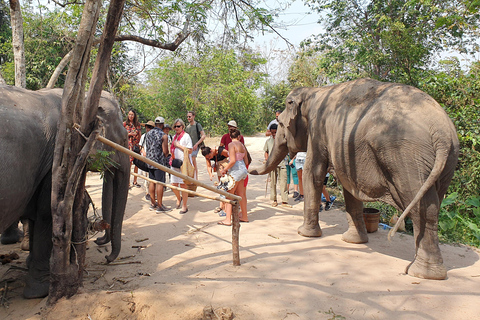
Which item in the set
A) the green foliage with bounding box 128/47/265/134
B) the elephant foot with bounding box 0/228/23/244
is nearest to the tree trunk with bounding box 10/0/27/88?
the elephant foot with bounding box 0/228/23/244

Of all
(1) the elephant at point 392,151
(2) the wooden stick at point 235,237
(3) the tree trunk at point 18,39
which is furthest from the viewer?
(3) the tree trunk at point 18,39

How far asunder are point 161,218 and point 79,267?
3.35 m

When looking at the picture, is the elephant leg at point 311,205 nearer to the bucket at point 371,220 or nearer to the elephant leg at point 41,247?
the bucket at point 371,220

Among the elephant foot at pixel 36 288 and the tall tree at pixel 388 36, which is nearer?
Answer: the elephant foot at pixel 36 288

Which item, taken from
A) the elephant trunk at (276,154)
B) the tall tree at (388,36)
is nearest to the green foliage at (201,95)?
the tall tree at (388,36)

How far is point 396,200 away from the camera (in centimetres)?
435

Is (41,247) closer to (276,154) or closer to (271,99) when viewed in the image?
(276,154)

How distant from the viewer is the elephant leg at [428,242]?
13.4ft

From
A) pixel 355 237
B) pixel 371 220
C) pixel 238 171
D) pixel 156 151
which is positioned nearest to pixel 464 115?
pixel 371 220

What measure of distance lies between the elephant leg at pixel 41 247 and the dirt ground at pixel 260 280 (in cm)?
15

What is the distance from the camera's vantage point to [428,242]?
4.17 metres

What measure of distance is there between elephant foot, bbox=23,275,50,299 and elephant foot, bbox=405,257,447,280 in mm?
→ 4149

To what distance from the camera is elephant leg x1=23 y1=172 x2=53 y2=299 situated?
12.5 ft

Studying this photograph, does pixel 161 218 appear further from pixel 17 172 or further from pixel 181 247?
pixel 17 172
